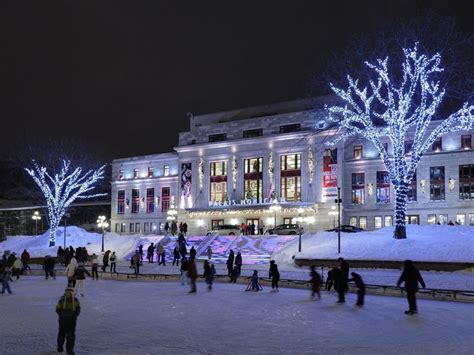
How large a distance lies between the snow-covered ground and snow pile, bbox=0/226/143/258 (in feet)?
95.5

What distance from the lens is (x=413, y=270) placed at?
62.5 ft

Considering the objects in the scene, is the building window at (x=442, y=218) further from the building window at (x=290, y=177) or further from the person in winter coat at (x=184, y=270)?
the person in winter coat at (x=184, y=270)

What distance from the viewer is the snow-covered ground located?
13609 mm

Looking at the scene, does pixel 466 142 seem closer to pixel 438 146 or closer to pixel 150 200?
pixel 438 146

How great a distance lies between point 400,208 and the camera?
1544 inches

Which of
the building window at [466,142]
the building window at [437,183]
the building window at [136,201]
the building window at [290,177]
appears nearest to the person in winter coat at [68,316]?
the building window at [437,183]

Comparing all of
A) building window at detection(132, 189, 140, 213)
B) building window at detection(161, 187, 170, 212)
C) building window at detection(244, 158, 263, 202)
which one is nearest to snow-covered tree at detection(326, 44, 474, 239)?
building window at detection(244, 158, 263, 202)

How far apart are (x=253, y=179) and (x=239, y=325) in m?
55.3

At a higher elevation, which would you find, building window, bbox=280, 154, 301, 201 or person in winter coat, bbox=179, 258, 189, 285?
building window, bbox=280, 154, 301, 201

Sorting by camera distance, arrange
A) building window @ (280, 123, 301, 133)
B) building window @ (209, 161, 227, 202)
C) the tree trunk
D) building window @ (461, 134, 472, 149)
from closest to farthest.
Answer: the tree trunk → building window @ (461, 134, 472, 149) → building window @ (280, 123, 301, 133) → building window @ (209, 161, 227, 202)

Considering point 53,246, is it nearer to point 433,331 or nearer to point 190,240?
point 190,240

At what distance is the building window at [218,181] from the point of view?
74.2 meters

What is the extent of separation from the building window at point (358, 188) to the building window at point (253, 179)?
11.2 meters

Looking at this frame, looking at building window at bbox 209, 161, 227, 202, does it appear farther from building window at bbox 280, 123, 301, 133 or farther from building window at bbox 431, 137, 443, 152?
building window at bbox 431, 137, 443, 152
